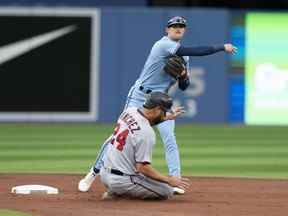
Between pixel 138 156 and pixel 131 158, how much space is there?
0.17m

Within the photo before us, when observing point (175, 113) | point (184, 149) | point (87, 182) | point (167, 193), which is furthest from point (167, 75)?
point (184, 149)

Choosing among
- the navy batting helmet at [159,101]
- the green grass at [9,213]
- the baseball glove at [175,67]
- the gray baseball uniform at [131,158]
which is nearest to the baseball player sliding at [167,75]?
the baseball glove at [175,67]

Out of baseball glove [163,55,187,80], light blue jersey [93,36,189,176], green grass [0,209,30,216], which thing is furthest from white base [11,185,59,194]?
baseball glove [163,55,187,80]

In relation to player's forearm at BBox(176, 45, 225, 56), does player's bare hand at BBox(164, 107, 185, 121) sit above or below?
below

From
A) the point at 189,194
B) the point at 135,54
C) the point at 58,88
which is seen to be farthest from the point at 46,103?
the point at 189,194

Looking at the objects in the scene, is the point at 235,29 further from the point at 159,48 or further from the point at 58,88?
the point at 159,48

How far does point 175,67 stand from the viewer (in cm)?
998

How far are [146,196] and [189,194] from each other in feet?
2.73

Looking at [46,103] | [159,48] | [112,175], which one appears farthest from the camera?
[46,103]

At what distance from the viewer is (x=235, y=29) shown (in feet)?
76.4

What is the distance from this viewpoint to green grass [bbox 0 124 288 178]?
13523 millimetres

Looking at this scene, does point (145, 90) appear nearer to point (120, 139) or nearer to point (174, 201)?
point (120, 139)

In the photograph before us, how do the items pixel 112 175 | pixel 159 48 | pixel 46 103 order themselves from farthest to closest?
1. pixel 46 103
2. pixel 159 48
3. pixel 112 175

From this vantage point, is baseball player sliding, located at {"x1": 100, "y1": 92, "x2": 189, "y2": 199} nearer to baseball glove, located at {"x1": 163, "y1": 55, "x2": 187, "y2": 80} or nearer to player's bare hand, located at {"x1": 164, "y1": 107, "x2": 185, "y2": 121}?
player's bare hand, located at {"x1": 164, "y1": 107, "x2": 185, "y2": 121}
